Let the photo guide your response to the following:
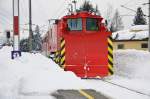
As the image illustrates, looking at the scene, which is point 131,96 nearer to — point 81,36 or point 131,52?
point 81,36

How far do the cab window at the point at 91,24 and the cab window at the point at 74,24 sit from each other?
39 centimetres

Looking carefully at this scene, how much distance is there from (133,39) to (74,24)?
5946cm

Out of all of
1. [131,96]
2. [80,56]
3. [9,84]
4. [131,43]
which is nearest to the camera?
[9,84]

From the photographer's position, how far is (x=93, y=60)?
76.4ft

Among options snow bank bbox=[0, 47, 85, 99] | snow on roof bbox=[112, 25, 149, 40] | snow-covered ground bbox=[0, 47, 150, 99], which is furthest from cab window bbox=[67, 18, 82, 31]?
→ snow on roof bbox=[112, 25, 149, 40]

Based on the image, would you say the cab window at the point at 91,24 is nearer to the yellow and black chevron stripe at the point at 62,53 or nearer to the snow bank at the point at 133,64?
the yellow and black chevron stripe at the point at 62,53

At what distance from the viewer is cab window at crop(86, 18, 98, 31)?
939 inches

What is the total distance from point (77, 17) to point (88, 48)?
1822 millimetres

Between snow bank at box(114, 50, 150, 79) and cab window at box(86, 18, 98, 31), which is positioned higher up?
cab window at box(86, 18, 98, 31)

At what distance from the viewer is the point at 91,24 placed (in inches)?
949


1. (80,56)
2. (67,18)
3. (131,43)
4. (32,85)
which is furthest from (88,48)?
(131,43)

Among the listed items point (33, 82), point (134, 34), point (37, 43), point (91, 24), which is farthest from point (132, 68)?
point (37, 43)

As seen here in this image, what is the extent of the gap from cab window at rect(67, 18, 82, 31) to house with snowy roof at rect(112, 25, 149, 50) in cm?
5653

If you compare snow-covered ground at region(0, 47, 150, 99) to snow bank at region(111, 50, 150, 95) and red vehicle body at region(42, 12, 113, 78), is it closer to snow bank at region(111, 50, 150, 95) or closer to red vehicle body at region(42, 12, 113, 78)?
snow bank at region(111, 50, 150, 95)
